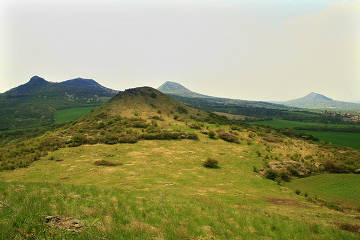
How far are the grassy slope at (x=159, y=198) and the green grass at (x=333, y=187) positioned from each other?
3541 mm

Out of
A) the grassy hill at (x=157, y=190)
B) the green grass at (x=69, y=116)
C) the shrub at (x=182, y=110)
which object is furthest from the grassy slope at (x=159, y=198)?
the green grass at (x=69, y=116)

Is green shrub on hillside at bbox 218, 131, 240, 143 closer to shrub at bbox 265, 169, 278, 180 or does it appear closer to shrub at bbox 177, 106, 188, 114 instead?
shrub at bbox 265, 169, 278, 180

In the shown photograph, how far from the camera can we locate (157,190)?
1802 centimetres

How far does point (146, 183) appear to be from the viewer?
67.5 ft

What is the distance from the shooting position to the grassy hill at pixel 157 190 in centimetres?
809

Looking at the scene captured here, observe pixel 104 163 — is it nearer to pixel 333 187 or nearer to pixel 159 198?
pixel 159 198

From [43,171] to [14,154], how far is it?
570 inches

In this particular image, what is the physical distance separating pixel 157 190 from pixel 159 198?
3665 millimetres

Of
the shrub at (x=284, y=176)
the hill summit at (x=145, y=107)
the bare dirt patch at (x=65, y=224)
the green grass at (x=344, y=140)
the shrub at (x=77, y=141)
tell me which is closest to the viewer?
the bare dirt patch at (x=65, y=224)

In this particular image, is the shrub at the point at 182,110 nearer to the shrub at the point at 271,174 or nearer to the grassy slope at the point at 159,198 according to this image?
the grassy slope at the point at 159,198

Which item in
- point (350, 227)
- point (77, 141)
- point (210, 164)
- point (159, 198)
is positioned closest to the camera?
point (350, 227)

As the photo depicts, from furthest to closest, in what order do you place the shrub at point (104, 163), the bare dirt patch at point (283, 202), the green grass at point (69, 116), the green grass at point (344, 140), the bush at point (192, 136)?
the green grass at point (69, 116) → the green grass at point (344, 140) → the bush at point (192, 136) → the shrub at point (104, 163) → the bare dirt patch at point (283, 202)

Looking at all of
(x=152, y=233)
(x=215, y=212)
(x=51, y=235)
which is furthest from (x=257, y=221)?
(x=51, y=235)

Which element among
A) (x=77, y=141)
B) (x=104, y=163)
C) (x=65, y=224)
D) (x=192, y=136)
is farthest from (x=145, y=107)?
(x=65, y=224)
